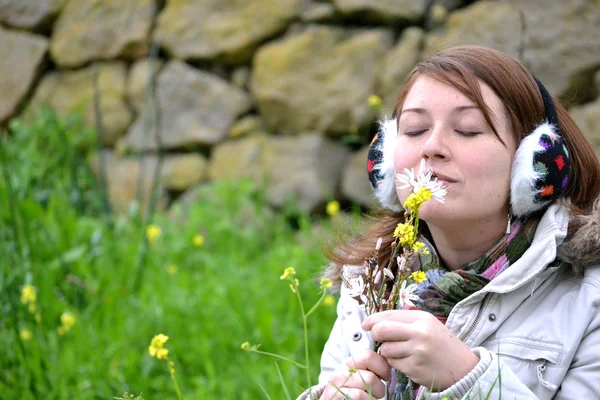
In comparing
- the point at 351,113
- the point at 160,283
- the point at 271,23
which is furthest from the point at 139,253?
the point at 271,23

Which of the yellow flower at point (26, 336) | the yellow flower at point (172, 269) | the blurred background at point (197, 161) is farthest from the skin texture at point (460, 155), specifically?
the yellow flower at point (172, 269)

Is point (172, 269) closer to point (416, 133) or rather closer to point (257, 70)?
point (257, 70)

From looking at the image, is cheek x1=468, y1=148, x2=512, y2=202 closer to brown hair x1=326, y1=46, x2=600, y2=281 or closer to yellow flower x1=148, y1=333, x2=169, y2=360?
brown hair x1=326, y1=46, x2=600, y2=281

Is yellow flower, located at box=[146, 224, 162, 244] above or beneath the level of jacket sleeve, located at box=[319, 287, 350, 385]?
beneath

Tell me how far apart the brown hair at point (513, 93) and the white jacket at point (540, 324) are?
0.45ft

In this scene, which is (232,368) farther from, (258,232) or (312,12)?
(312,12)

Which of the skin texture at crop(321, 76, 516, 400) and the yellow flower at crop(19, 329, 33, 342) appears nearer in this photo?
the skin texture at crop(321, 76, 516, 400)

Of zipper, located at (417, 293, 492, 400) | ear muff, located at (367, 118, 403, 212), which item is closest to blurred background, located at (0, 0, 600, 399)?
ear muff, located at (367, 118, 403, 212)

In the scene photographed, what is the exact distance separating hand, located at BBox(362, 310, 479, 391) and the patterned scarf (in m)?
0.18

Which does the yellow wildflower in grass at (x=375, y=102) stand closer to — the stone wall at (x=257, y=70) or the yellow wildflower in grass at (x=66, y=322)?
the stone wall at (x=257, y=70)

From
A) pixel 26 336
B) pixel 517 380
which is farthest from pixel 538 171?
pixel 26 336

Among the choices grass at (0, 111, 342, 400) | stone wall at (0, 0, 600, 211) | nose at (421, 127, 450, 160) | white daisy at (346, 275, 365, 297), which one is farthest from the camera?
stone wall at (0, 0, 600, 211)

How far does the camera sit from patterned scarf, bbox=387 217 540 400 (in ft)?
5.34

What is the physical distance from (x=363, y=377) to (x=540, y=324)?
1.23 feet
